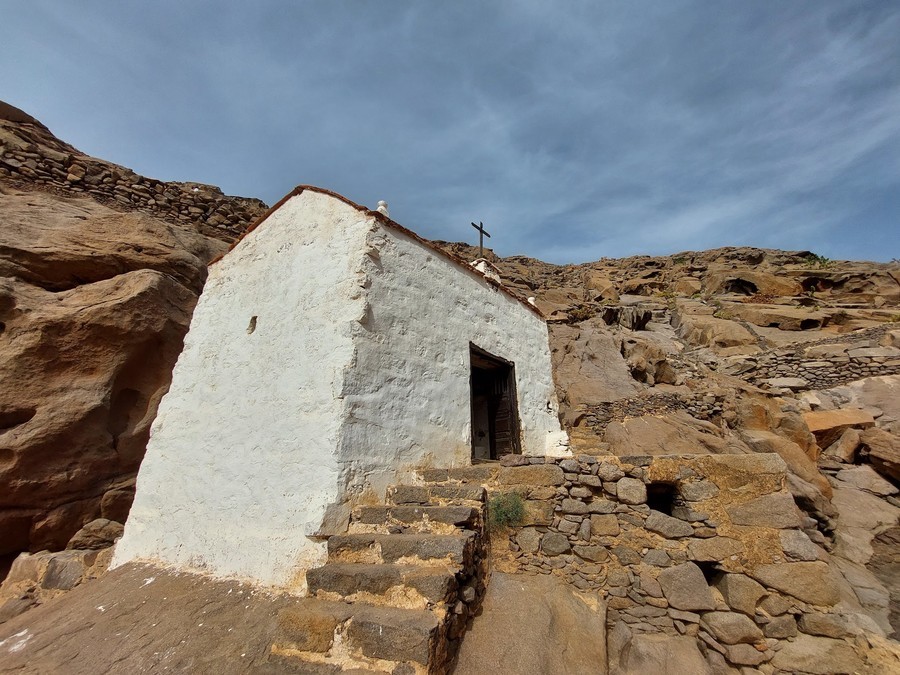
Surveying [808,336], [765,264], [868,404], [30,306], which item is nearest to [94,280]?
[30,306]

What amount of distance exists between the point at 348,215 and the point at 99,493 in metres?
5.71

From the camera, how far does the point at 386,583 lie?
9.43 feet

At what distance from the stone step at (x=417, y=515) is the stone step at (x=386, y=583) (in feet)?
1.57

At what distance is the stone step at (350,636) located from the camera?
2420mm

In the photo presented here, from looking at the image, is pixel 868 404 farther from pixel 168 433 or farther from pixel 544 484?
pixel 168 433

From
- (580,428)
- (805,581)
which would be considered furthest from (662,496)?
(580,428)

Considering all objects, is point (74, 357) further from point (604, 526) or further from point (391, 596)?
point (604, 526)

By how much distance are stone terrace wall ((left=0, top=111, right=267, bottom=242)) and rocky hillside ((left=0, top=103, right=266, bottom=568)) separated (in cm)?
5

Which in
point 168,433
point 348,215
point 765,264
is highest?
point 765,264

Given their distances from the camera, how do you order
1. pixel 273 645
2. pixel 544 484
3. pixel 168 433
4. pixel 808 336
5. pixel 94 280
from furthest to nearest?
1. pixel 808 336
2. pixel 94 280
3. pixel 168 433
4. pixel 544 484
5. pixel 273 645

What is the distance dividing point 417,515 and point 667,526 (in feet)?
8.02

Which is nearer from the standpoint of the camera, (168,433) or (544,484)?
(544,484)

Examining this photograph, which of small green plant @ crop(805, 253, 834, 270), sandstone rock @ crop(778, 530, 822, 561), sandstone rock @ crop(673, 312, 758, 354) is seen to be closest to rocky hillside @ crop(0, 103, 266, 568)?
sandstone rock @ crop(778, 530, 822, 561)

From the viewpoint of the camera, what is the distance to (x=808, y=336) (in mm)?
15617
